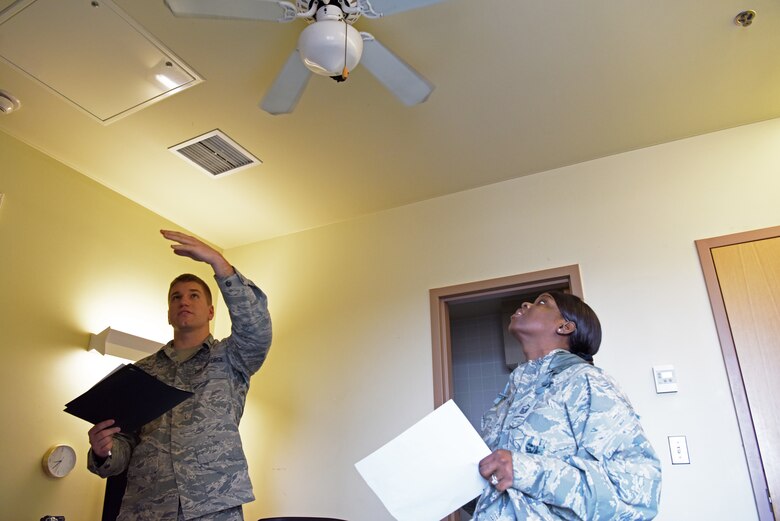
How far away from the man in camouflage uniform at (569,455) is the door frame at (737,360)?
4.17ft

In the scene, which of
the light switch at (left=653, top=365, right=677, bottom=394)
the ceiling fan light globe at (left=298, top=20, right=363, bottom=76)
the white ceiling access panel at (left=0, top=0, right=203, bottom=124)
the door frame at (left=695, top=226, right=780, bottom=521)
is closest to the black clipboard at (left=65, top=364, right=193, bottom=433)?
the ceiling fan light globe at (left=298, top=20, right=363, bottom=76)

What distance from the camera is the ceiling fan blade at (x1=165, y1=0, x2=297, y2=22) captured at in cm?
167

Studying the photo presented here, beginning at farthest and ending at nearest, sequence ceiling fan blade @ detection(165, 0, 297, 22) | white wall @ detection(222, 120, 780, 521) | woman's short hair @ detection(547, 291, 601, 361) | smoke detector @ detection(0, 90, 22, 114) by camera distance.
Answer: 1. smoke detector @ detection(0, 90, 22, 114)
2. white wall @ detection(222, 120, 780, 521)
3. ceiling fan blade @ detection(165, 0, 297, 22)
4. woman's short hair @ detection(547, 291, 601, 361)

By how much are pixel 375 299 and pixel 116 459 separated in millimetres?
1558

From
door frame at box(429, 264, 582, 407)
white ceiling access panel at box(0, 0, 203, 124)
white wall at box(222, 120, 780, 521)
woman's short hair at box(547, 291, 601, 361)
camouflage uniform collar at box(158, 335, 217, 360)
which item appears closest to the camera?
woman's short hair at box(547, 291, 601, 361)

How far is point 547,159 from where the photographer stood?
2.91 metres

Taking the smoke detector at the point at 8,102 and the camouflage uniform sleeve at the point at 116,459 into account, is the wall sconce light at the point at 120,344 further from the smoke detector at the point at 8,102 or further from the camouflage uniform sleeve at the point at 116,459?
the smoke detector at the point at 8,102

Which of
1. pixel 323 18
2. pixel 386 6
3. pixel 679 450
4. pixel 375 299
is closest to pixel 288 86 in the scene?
pixel 323 18

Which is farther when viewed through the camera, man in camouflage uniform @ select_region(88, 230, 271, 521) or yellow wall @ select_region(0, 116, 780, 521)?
yellow wall @ select_region(0, 116, 780, 521)

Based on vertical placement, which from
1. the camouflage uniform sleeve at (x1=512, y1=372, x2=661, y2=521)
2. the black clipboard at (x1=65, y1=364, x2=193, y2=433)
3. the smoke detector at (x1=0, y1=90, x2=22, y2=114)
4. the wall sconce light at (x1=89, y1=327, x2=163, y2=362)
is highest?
the smoke detector at (x1=0, y1=90, x2=22, y2=114)

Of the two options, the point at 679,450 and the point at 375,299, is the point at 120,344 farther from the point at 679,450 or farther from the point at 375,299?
the point at 679,450

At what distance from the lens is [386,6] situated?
1.70 metres

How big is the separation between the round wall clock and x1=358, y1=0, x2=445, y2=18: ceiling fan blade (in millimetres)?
2259

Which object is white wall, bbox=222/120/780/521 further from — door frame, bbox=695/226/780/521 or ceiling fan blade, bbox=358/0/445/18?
ceiling fan blade, bbox=358/0/445/18
